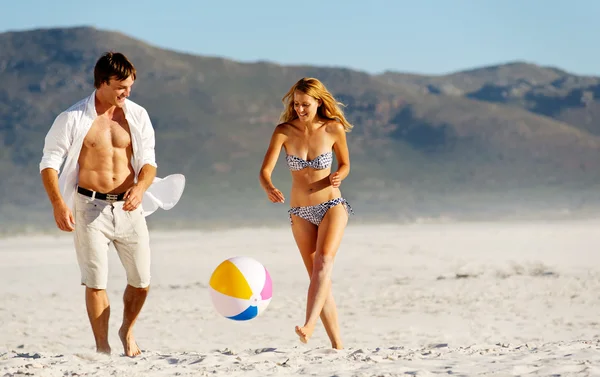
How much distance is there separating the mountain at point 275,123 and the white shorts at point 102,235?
134 ft

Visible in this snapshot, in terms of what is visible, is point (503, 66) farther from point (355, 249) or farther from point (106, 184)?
point (106, 184)

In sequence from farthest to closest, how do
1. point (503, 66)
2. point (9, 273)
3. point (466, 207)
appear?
point (503, 66)
point (466, 207)
point (9, 273)

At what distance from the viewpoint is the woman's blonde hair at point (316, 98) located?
6.26 meters

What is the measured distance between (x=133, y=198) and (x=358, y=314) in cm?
474

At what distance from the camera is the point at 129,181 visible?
20.4 feet

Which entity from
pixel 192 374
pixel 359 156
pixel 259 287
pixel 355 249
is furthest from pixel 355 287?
pixel 359 156

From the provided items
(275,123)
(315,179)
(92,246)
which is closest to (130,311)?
(92,246)

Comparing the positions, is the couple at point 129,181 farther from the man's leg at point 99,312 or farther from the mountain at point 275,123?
the mountain at point 275,123

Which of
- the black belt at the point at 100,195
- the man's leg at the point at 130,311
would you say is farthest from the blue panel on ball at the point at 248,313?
the black belt at the point at 100,195

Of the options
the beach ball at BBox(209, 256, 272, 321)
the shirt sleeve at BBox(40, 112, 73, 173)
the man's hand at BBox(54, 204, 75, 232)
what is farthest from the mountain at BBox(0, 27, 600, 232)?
the man's hand at BBox(54, 204, 75, 232)

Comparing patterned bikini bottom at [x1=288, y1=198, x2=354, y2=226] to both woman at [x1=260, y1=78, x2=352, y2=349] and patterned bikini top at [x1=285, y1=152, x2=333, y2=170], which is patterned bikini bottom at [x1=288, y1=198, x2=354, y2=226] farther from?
patterned bikini top at [x1=285, y1=152, x2=333, y2=170]

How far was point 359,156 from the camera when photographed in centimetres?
6088

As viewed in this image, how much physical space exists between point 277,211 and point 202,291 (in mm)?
27442

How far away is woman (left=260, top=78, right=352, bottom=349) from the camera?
618cm
